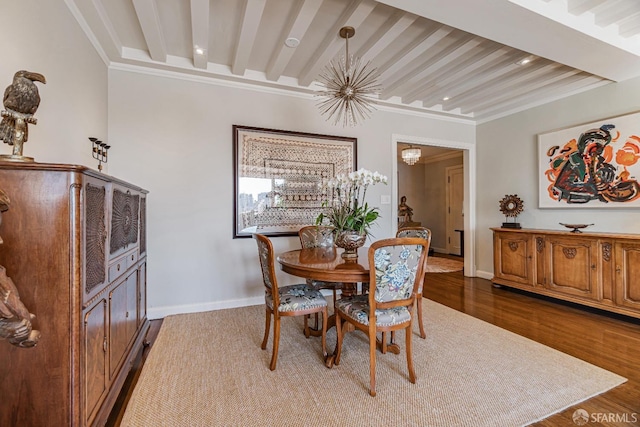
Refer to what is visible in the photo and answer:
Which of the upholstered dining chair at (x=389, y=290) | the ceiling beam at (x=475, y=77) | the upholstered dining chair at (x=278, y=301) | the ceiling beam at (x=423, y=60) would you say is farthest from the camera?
the ceiling beam at (x=475, y=77)

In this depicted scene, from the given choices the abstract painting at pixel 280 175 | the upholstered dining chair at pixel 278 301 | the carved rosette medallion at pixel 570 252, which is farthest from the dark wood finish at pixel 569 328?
the abstract painting at pixel 280 175

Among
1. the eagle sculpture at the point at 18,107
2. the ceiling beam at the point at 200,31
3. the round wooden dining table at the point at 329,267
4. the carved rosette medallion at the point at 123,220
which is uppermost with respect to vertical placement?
the ceiling beam at the point at 200,31

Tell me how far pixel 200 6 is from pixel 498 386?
334 centimetres

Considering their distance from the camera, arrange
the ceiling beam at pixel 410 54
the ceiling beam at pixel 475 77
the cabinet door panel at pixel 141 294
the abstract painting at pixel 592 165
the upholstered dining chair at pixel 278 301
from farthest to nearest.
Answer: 1. the abstract painting at pixel 592 165
2. the ceiling beam at pixel 475 77
3. the ceiling beam at pixel 410 54
4. the cabinet door panel at pixel 141 294
5. the upholstered dining chair at pixel 278 301

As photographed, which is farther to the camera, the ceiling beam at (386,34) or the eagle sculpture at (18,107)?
the ceiling beam at (386,34)

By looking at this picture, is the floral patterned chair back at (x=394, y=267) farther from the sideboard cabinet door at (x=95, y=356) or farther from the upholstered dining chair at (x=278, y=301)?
the sideboard cabinet door at (x=95, y=356)

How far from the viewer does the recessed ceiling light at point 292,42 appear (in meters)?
2.56

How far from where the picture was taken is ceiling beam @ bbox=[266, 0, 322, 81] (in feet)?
7.14

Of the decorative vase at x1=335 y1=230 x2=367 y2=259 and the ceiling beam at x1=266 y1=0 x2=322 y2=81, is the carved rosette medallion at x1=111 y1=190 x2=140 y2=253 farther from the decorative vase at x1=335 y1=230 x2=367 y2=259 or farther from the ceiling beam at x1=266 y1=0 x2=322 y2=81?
the ceiling beam at x1=266 y1=0 x2=322 y2=81

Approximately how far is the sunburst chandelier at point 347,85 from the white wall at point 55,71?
1986 mm

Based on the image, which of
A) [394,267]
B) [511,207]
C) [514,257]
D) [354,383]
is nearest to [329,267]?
[394,267]

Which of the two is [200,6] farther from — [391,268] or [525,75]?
[525,75]

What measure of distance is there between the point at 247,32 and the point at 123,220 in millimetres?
1823

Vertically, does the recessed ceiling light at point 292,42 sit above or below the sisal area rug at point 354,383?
above
